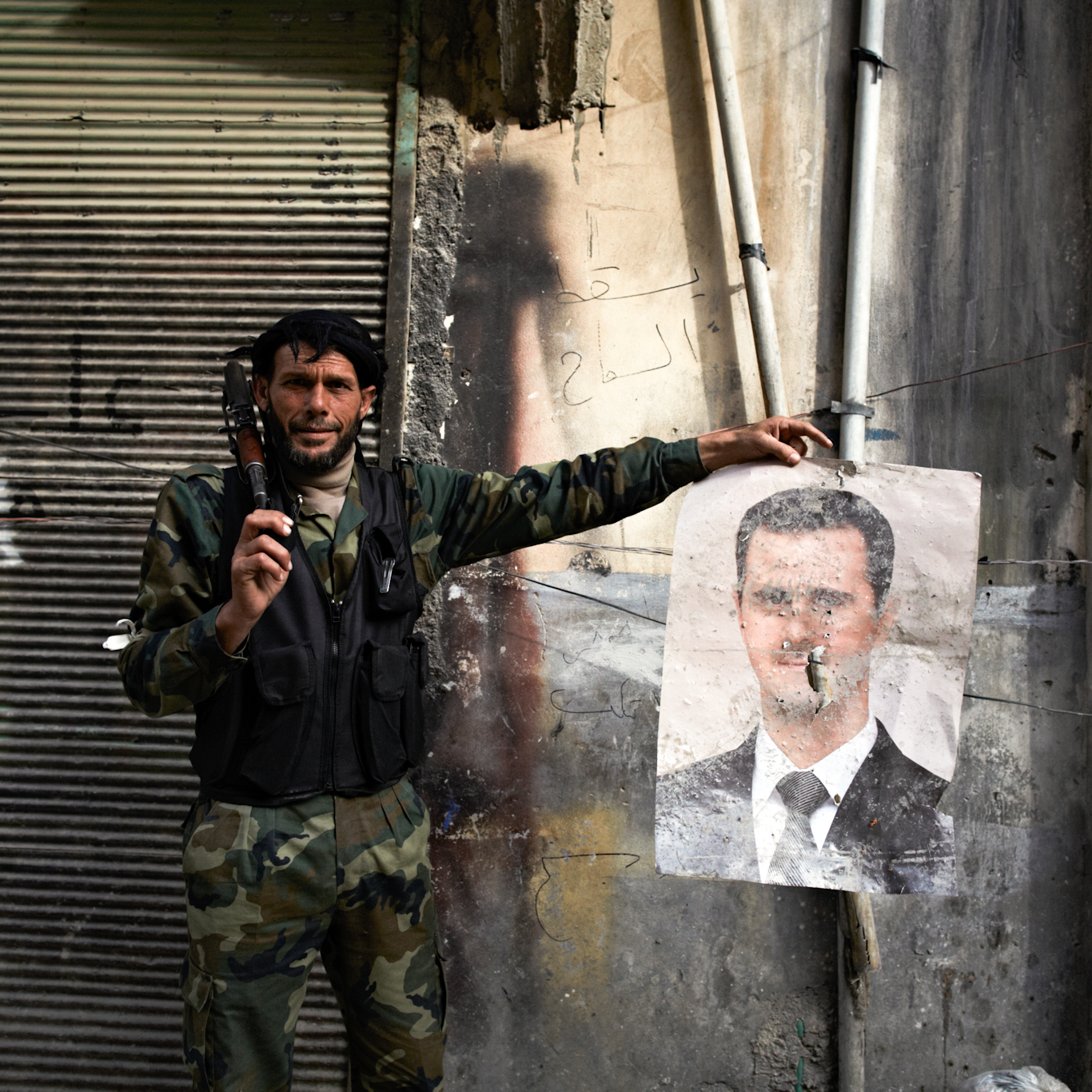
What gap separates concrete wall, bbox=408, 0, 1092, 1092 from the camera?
2590mm

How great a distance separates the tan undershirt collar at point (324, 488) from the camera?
6.37ft

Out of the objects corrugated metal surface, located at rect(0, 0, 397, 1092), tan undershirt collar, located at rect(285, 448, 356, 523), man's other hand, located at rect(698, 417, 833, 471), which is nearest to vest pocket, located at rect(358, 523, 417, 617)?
tan undershirt collar, located at rect(285, 448, 356, 523)

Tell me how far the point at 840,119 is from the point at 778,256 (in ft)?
1.70

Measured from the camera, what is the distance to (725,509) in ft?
6.44

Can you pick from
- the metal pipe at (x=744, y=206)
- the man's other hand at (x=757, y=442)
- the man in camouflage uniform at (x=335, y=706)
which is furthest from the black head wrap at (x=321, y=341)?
the metal pipe at (x=744, y=206)

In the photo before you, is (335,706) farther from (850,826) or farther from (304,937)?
(850,826)

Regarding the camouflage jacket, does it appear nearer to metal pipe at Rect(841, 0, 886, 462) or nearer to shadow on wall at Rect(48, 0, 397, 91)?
metal pipe at Rect(841, 0, 886, 462)

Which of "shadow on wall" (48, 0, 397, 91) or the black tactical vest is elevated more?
"shadow on wall" (48, 0, 397, 91)

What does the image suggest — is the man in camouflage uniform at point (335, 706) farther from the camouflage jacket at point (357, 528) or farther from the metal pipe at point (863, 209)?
the metal pipe at point (863, 209)

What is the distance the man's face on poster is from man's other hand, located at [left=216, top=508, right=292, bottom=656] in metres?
1.10

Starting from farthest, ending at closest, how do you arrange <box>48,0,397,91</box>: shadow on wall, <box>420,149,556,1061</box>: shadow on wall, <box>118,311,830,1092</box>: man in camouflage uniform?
<box>48,0,397,91</box>: shadow on wall
<box>420,149,556,1061</box>: shadow on wall
<box>118,311,830,1092</box>: man in camouflage uniform

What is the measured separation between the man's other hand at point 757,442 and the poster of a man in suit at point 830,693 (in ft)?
0.17

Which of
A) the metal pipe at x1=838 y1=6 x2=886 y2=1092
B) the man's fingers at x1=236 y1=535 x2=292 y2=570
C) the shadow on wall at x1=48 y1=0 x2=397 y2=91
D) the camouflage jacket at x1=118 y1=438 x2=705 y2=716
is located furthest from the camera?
the shadow on wall at x1=48 y1=0 x2=397 y2=91

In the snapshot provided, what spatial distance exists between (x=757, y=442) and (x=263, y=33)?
8.09ft
